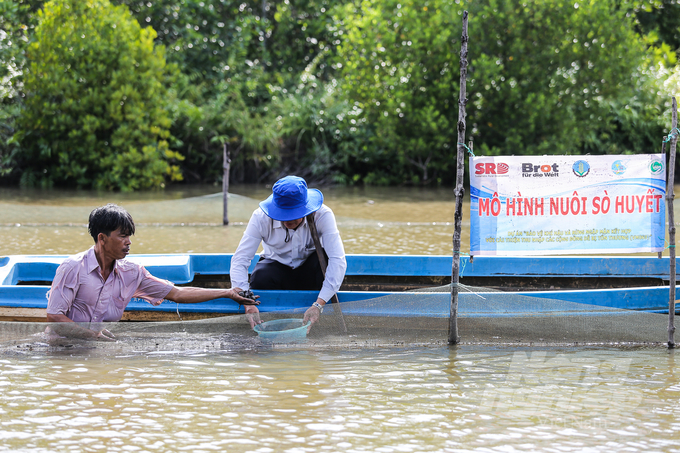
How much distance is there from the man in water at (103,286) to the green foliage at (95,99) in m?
12.7

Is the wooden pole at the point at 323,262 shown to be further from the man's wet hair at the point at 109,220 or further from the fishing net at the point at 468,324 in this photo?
the man's wet hair at the point at 109,220

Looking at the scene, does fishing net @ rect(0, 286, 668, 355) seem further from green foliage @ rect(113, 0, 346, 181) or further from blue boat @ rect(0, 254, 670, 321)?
green foliage @ rect(113, 0, 346, 181)

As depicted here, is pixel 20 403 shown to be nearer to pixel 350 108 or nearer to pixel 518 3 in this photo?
pixel 518 3

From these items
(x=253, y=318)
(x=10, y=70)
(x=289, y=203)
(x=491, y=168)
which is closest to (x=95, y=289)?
(x=253, y=318)

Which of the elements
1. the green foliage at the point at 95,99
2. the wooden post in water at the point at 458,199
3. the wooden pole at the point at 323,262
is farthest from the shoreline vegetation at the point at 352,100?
the wooden pole at the point at 323,262

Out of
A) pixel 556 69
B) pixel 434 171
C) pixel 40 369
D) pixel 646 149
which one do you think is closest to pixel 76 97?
pixel 434 171

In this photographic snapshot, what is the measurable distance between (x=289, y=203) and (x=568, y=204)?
1930mm

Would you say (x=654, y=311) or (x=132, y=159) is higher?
(x=132, y=159)

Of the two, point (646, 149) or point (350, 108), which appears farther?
point (646, 149)

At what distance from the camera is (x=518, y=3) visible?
16.2 metres

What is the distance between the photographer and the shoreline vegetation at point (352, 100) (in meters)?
16.2

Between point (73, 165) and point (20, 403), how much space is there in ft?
47.3

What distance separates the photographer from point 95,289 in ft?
13.9

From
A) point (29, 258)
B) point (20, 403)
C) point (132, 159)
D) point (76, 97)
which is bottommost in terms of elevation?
point (20, 403)
